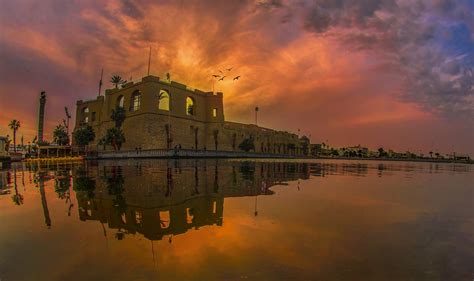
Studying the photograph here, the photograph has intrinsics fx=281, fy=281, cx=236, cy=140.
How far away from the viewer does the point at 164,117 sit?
229ft

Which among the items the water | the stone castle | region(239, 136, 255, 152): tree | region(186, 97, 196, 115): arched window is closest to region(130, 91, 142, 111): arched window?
the stone castle

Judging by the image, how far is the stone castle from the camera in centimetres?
6756

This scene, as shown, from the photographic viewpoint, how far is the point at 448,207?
10047 mm

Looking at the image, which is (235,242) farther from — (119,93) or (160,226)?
(119,93)

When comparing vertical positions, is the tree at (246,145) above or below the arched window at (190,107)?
below

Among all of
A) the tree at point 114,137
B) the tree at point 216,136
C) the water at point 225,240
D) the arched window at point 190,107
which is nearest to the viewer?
the water at point 225,240

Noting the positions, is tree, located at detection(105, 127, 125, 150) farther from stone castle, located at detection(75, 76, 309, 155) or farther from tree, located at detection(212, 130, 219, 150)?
tree, located at detection(212, 130, 219, 150)

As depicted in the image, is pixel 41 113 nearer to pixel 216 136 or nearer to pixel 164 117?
pixel 164 117

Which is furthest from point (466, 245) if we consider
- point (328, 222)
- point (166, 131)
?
point (166, 131)

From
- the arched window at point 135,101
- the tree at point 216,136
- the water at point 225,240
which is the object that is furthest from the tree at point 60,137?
the water at point 225,240

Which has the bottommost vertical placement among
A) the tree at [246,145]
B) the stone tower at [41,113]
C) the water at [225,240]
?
the water at [225,240]

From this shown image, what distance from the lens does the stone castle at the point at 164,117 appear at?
2660 inches

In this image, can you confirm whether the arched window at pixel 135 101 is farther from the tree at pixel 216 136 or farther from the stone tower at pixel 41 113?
the stone tower at pixel 41 113

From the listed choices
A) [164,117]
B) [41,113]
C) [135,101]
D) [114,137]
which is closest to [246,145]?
[164,117]
